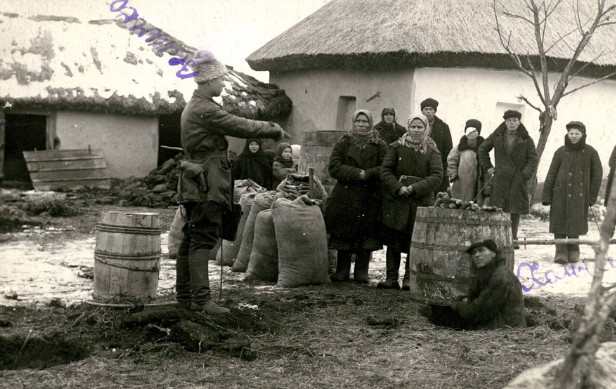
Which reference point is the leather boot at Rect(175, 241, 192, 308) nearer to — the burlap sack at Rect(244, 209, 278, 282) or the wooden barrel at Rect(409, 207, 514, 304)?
the wooden barrel at Rect(409, 207, 514, 304)

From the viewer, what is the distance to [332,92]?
16.3 meters

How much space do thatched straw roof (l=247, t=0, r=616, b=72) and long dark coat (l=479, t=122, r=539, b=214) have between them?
459 centimetres

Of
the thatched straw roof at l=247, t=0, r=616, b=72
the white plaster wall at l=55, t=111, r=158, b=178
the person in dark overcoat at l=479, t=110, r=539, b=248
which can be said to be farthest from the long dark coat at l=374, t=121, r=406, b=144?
the white plaster wall at l=55, t=111, r=158, b=178

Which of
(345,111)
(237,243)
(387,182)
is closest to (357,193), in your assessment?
(387,182)

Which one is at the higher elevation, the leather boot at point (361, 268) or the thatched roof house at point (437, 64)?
the thatched roof house at point (437, 64)

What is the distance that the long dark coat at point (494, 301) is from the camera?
576 centimetres

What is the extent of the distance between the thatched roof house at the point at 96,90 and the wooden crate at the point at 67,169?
0.30 m

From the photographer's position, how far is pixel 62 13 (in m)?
17.5

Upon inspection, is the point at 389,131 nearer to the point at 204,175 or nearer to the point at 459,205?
the point at 459,205

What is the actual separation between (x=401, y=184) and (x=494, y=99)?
7714mm

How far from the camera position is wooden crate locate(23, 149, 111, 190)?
52.9 ft

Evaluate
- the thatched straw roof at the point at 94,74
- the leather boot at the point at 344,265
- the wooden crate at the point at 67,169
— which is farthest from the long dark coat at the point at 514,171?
the wooden crate at the point at 67,169

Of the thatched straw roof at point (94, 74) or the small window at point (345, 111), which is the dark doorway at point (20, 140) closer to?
the thatched straw roof at point (94, 74)
